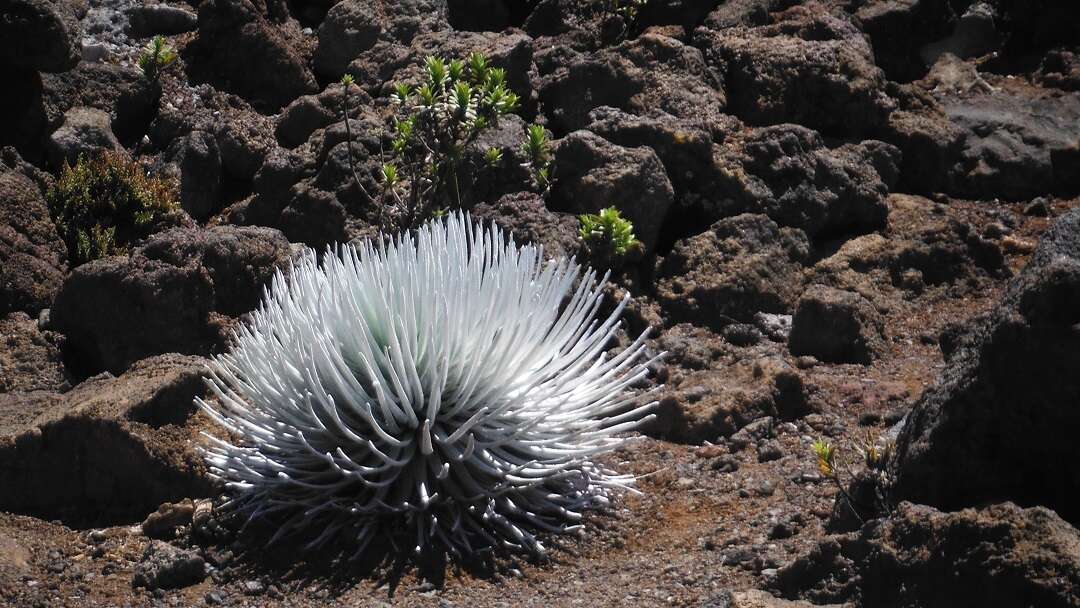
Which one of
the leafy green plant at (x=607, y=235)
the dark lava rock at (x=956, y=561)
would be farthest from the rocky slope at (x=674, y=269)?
the leafy green plant at (x=607, y=235)

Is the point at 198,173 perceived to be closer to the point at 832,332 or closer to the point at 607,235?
the point at 607,235

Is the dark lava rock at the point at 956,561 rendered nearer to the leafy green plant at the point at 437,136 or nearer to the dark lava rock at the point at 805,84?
the leafy green plant at the point at 437,136

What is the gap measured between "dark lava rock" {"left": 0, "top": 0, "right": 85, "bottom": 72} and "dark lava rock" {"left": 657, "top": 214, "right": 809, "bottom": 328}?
2.61 meters

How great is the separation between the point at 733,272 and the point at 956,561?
2386 millimetres

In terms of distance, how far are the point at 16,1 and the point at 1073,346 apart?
424cm

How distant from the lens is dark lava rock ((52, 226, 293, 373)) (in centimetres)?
430

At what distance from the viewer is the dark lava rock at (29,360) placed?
4262 mm

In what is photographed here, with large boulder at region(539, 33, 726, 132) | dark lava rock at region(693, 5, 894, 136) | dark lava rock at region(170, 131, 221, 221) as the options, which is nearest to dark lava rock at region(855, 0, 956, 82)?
dark lava rock at region(693, 5, 894, 136)

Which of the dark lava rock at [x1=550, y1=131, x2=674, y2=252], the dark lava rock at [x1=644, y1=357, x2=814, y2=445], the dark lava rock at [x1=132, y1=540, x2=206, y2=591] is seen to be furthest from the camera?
the dark lava rock at [x1=550, y1=131, x2=674, y2=252]

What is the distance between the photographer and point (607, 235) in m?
4.56

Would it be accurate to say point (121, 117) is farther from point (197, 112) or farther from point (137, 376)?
point (137, 376)

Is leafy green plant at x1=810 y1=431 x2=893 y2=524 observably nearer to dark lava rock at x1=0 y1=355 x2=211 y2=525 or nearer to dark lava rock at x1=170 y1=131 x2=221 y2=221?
dark lava rock at x1=0 y1=355 x2=211 y2=525

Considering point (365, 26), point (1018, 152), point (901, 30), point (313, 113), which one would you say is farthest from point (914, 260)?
point (365, 26)

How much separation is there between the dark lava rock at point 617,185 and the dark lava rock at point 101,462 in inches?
72.9
